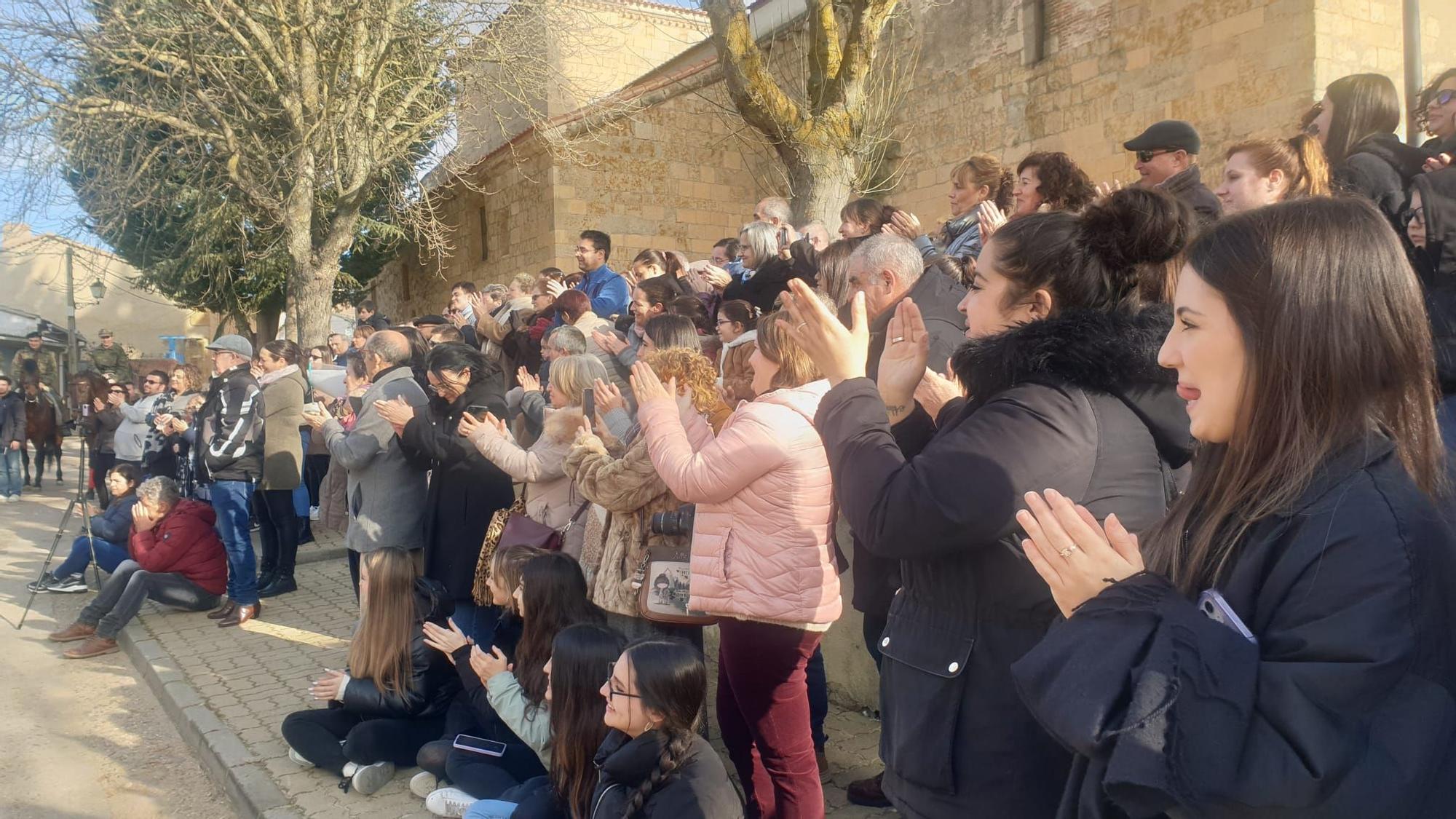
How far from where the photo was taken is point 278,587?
8445mm

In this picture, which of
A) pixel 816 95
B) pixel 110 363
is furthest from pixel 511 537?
pixel 110 363

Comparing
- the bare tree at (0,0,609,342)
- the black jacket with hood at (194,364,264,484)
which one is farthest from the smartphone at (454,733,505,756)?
the bare tree at (0,0,609,342)

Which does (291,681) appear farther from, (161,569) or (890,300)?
(890,300)

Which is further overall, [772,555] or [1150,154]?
[1150,154]

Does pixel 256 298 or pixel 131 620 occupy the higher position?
pixel 256 298

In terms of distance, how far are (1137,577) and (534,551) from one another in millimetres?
3500

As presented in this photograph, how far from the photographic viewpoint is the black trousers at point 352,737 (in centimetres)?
455

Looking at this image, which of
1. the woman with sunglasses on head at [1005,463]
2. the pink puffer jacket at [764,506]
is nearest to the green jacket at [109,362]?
the pink puffer jacket at [764,506]

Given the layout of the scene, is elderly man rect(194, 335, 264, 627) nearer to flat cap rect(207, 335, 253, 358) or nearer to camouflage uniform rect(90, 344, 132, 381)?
flat cap rect(207, 335, 253, 358)

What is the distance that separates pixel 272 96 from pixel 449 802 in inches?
507

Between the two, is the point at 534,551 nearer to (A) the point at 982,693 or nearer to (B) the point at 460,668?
(B) the point at 460,668

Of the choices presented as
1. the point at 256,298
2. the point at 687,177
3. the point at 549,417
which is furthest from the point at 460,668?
the point at 256,298

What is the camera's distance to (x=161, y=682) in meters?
6.28

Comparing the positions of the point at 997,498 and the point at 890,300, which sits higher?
the point at 890,300
